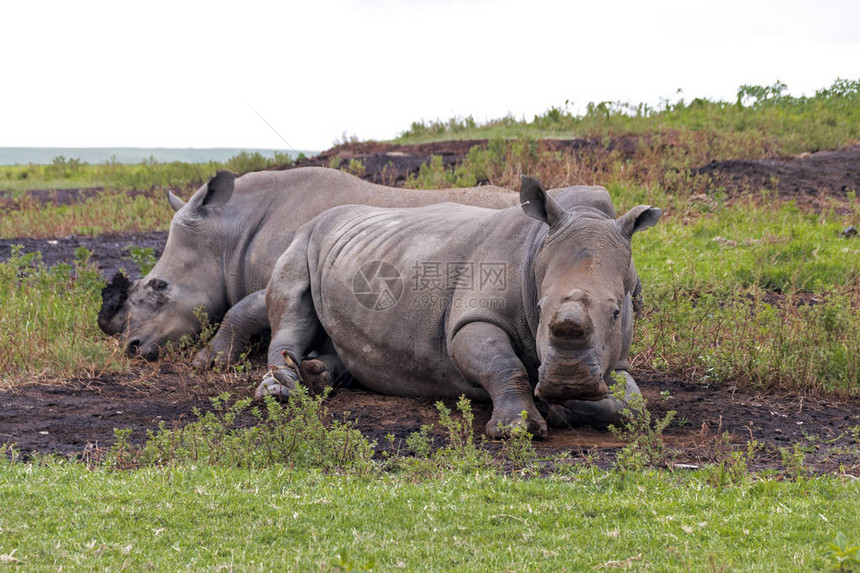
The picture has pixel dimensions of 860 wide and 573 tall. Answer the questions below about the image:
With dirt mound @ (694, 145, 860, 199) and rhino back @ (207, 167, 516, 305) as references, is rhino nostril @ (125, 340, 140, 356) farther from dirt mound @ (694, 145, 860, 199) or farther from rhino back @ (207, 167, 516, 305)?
dirt mound @ (694, 145, 860, 199)

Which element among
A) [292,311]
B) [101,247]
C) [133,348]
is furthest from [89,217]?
[292,311]

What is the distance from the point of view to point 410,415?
6.93 metres

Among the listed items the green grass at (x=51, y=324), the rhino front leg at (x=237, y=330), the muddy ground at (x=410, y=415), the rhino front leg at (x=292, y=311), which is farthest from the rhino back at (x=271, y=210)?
the green grass at (x=51, y=324)

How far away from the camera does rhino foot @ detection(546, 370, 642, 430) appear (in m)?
6.37

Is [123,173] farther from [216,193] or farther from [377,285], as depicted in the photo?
[377,285]

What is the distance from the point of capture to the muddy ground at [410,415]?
5.92 meters

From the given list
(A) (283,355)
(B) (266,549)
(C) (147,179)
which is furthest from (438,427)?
(C) (147,179)

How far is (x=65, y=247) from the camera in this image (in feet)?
46.1

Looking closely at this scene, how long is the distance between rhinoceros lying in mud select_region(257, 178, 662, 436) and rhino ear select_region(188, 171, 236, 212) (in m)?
1.15

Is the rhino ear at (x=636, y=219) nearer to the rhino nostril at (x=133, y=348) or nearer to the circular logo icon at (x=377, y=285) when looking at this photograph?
the circular logo icon at (x=377, y=285)

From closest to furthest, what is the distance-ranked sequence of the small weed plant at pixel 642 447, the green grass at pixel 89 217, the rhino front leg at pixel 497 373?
the small weed plant at pixel 642 447 → the rhino front leg at pixel 497 373 → the green grass at pixel 89 217

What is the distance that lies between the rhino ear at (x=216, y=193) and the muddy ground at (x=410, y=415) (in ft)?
5.41

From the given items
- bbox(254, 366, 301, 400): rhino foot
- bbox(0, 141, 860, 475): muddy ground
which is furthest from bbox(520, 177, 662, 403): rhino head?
bbox(254, 366, 301, 400): rhino foot

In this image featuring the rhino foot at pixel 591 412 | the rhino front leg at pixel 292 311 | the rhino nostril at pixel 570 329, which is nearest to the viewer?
the rhino nostril at pixel 570 329
